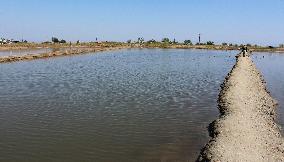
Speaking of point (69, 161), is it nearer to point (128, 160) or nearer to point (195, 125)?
point (128, 160)

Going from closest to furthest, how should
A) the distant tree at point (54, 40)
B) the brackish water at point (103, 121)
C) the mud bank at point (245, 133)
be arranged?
the mud bank at point (245, 133) → the brackish water at point (103, 121) → the distant tree at point (54, 40)

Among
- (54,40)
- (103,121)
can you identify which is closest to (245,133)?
(103,121)

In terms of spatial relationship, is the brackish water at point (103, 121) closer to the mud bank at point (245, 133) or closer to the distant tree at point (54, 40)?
the mud bank at point (245, 133)

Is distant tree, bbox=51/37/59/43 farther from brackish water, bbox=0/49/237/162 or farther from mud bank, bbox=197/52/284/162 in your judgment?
mud bank, bbox=197/52/284/162

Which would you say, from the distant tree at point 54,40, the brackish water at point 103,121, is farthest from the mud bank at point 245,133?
the distant tree at point 54,40

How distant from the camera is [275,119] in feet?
75.3

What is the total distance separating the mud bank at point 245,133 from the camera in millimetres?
15141

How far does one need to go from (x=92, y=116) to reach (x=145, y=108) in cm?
388

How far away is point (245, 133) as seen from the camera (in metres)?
17.8

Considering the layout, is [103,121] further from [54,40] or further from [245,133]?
[54,40]

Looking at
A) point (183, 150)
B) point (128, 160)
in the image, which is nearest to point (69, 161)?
point (128, 160)

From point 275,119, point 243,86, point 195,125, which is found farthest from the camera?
point 243,86

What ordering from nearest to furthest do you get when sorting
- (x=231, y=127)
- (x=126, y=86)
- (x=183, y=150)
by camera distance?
1. (x=183, y=150)
2. (x=231, y=127)
3. (x=126, y=86)

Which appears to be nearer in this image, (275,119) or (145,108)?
(275,119)
